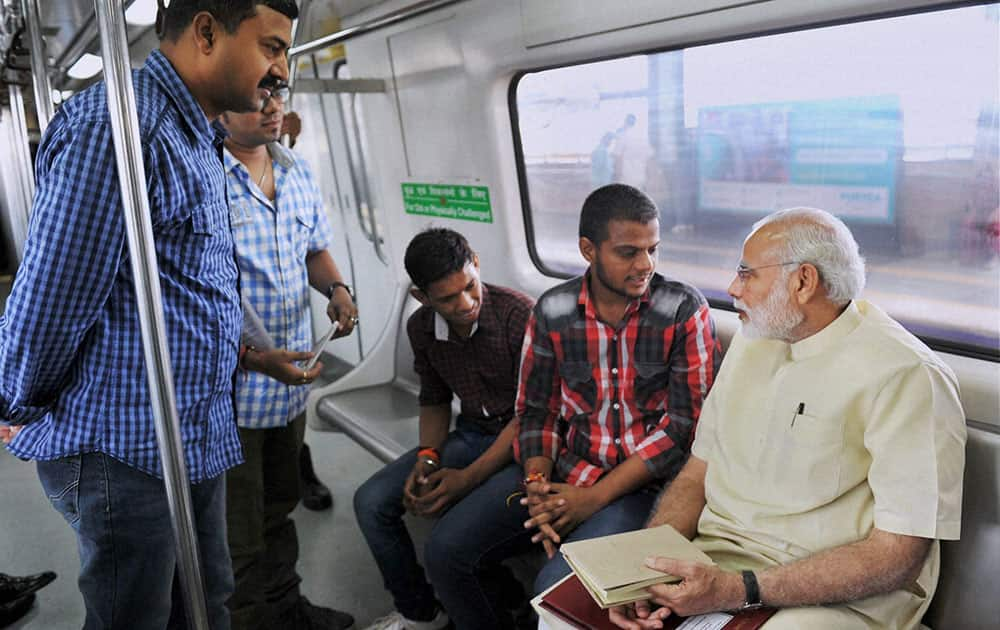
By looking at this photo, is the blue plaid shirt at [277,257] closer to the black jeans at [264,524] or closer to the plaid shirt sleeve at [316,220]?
the plaid shirt sleeve at [316,220]

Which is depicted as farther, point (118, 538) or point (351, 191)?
point (351, 191)

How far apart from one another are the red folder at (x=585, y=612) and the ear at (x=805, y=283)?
2.61 ft

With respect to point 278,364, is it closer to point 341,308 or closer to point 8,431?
point 341,308

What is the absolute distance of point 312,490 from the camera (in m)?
4.25

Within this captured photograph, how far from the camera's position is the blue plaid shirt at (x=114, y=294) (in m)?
1.60

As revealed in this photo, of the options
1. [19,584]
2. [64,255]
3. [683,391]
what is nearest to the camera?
[64,255]

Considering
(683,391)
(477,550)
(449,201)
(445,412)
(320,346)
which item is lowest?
(477,550)

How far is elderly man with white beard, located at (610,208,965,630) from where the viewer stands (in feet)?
6.07

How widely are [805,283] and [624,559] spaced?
2.80ft

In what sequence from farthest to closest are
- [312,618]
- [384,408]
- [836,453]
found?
[384,408], [312,618], [836,453]

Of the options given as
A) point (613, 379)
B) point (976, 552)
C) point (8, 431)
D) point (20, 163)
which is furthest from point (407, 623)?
point (20, 163)

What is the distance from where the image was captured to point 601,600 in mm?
1842

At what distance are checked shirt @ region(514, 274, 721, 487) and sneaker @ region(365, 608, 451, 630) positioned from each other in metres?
0.82

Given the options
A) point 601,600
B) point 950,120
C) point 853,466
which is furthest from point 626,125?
point 601,600
